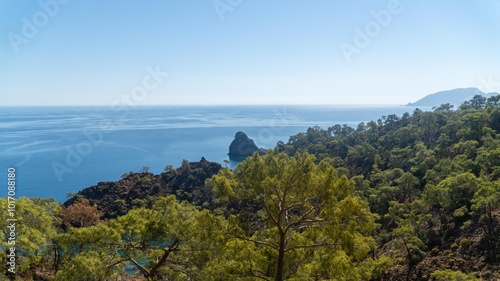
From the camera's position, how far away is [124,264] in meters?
9.57

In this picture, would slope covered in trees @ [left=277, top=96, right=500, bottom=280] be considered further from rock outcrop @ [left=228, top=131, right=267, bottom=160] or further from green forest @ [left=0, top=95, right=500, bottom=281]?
rock outcrop @ [left=228, top=131, right=267, bottom=160]

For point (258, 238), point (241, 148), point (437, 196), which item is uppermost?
point (258, 238)

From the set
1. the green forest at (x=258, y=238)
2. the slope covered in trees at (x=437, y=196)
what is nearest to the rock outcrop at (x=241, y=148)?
the slope covered in trees at (x=437, y=196)

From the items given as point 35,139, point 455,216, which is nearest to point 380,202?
point 455,216

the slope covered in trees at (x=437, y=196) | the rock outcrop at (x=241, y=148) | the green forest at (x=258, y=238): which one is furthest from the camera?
the rock outcrop at (x=241, y=148)

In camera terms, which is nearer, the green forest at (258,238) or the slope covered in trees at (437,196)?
the green forest at (258,238)

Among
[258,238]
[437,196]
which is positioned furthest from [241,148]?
[258,238]

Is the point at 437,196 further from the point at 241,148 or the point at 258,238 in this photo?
the point at 241,148

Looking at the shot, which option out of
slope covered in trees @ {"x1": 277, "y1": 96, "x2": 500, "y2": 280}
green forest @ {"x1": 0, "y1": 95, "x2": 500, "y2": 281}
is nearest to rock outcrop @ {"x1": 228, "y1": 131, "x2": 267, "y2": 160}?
slope covered in trees @ {"x1": 277, "y1": 96, "x2": 500, "y2": 280}

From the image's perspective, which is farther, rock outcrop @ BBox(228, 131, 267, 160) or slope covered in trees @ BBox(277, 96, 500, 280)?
rock outcrop @ BBox(228, 131, 267, 160)

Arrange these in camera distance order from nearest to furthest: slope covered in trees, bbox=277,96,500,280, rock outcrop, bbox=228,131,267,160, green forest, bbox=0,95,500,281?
1. green forest, bbox=0,95,500,281
2. slope covered in trees, bbox=277,96,500,280
3. rock outcrop, bbox=228,131,267,160

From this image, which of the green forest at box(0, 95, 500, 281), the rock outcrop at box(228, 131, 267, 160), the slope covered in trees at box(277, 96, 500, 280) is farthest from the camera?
the rock outcrop at box(228, 131, 267, 160)

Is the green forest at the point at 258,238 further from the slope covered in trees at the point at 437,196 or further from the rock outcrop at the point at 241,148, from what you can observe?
the rock outcrop at the point at 241,148

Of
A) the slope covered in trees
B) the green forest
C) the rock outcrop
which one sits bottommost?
the rock outcrop
